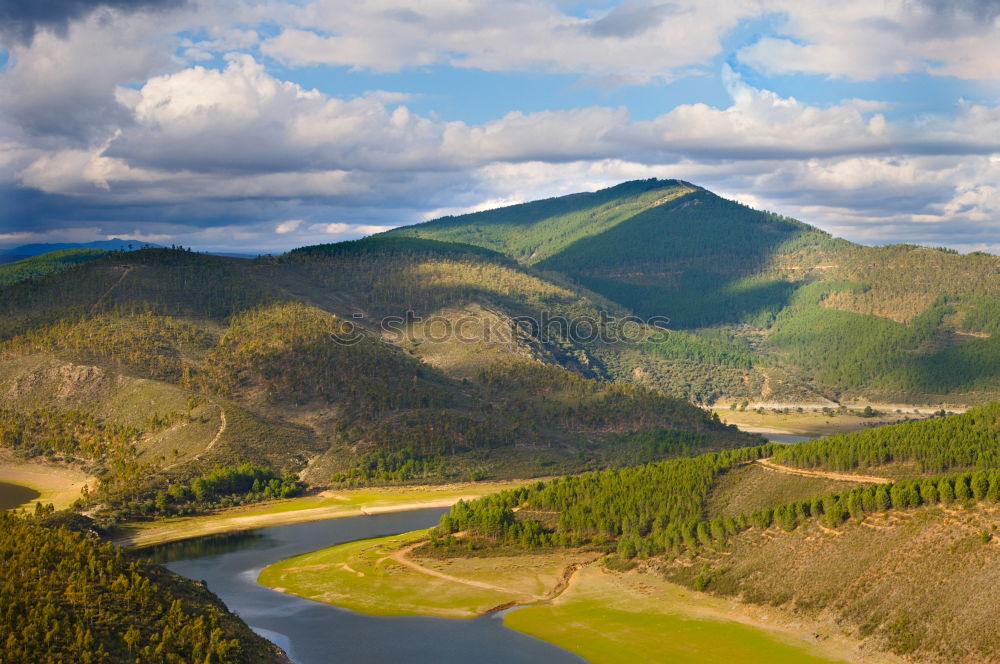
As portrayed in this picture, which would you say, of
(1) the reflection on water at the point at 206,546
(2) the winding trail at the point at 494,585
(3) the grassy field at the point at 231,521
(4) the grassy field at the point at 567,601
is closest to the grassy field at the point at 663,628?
(4) the grassy field at the point at 567,601

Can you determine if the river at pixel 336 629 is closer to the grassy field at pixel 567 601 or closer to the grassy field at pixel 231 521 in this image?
the grassy field at pixel 567 601

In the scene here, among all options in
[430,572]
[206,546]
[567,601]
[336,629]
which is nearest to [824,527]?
[567,601]

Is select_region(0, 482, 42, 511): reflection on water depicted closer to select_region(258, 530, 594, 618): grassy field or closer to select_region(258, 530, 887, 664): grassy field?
select_region(258, 530, 887, 664): grassy field

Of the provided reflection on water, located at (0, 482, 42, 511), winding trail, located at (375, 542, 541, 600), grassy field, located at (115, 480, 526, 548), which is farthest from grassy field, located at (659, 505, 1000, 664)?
reflection on water, located at (0, 482, 42, 511)

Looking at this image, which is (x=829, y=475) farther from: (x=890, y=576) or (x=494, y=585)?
(x=494, y=585)

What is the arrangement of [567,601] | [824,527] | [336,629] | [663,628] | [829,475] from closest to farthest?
[663,628], [336,629], [824,527], [567,601], [829,475]

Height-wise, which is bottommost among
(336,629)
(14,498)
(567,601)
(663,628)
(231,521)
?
(231,521)
